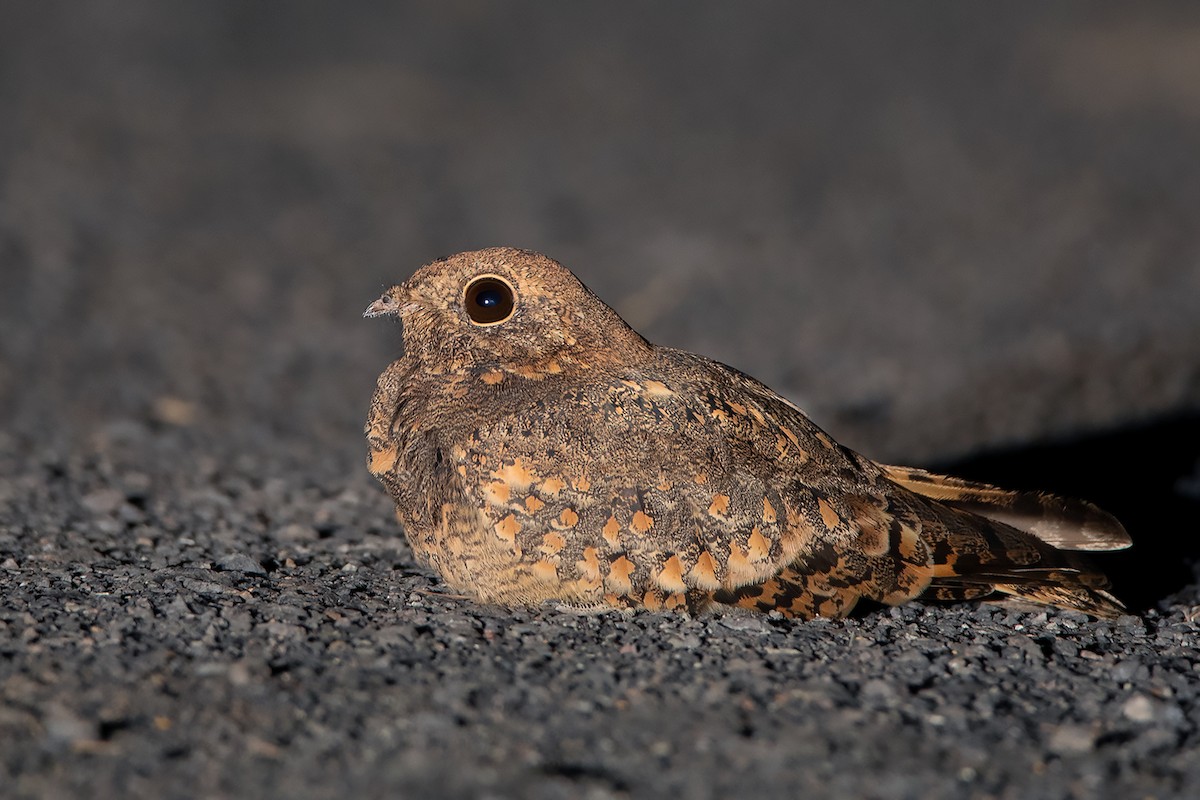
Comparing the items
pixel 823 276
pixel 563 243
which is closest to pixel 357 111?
pixel 563 243

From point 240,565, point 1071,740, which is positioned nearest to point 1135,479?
point 1071,740

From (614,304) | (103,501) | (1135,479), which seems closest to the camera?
(103,501)

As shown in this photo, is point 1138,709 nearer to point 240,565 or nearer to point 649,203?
point 240,565

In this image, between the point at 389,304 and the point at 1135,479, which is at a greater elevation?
the point at 389,304

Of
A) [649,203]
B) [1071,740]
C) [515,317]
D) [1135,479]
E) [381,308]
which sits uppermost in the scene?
[649,203]

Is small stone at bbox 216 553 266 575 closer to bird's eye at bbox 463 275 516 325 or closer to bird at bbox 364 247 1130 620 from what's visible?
bird at bbox 364 247 1130 620

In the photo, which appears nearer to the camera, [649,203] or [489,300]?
[489,300]

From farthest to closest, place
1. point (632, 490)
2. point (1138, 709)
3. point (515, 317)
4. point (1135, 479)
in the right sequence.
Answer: point (1135, 479)
point (515, 317)
point (632, 490)
point (1138, 709)

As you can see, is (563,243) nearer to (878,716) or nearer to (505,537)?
(505,537)
